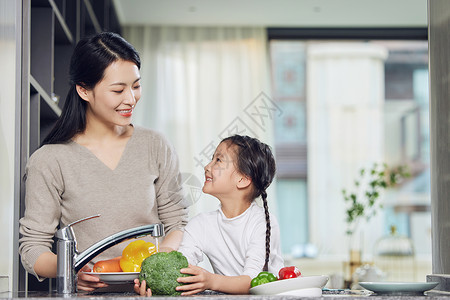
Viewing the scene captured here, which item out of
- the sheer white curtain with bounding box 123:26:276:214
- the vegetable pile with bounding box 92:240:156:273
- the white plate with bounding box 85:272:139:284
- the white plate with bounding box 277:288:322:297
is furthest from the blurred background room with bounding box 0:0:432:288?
the white plate with bounding box 277:288:322:297

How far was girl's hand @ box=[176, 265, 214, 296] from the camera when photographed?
1.21 metres

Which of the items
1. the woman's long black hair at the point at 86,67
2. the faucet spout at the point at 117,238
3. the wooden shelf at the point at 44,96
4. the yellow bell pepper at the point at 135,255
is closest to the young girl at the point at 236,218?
the yellow bell pepper at the point at 135,255

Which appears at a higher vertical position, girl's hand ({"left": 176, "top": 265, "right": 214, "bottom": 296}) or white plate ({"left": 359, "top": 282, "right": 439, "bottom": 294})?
girl's hand ({"left": 176, "top": 265, "right": 214, "bottom": 296})

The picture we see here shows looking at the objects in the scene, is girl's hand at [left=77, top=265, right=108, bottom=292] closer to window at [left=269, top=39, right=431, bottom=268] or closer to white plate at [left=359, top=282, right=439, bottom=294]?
white plate at [left=359, top=282, right=439, bottom=294]

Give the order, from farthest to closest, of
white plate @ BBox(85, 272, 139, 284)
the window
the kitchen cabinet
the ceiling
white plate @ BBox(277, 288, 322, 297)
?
the window, the ceiling, the kitchen cabinet, white plate @ BBox(85, 272, 139, 284), white plate @ BBox(277, 288, 322, 297)

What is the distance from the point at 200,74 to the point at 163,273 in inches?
155

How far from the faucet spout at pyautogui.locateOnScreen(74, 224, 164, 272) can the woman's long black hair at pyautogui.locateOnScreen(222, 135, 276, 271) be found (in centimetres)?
32

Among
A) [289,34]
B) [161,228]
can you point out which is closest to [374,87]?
[289,34]

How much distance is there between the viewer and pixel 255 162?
5.04 ft

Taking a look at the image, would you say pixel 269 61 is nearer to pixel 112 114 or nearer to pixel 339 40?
pixel 339 40

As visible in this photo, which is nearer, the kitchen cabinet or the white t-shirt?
the white t-shirt

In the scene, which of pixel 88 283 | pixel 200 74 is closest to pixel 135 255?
pixel 88 283

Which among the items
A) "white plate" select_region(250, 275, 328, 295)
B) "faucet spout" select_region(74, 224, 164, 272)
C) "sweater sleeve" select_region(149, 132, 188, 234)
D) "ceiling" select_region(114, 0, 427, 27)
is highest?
"ceiling" select_region(114, 0, 427, 27)

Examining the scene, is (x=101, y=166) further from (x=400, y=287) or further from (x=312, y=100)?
(x=312, y=100)
